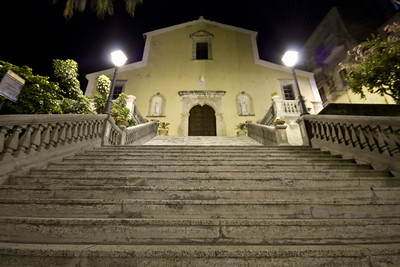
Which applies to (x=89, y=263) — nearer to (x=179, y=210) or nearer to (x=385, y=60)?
(x=179, y=210)

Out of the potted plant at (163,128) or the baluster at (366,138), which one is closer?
the baluster at (366,138)

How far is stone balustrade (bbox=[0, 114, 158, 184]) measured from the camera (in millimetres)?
3148

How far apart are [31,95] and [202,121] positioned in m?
9.97

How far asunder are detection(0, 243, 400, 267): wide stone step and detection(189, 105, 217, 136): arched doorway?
38.8 feet

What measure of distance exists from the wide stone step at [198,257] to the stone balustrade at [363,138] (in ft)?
9.42

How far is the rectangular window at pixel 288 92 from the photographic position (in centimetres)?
1404

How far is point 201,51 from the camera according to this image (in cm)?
1627

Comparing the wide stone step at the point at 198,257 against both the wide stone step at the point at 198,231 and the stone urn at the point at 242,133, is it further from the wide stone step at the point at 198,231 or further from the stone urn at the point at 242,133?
the stone urn at the point at 242,133

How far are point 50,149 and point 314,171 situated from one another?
517 centimetres

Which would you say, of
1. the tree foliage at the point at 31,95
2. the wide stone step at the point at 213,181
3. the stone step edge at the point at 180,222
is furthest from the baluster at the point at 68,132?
the stone step edge at the point at 180,222

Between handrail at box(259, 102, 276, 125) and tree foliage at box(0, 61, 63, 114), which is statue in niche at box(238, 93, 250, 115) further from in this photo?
tree foliage at box(0, 61, 63, 114)

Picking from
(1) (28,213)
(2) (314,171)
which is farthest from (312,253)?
(1) (28,213)

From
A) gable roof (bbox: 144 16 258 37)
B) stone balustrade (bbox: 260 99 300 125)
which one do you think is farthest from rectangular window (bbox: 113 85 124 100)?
stone balustrade (bbox: 260 99 300 125)

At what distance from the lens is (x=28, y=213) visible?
2250 mm
